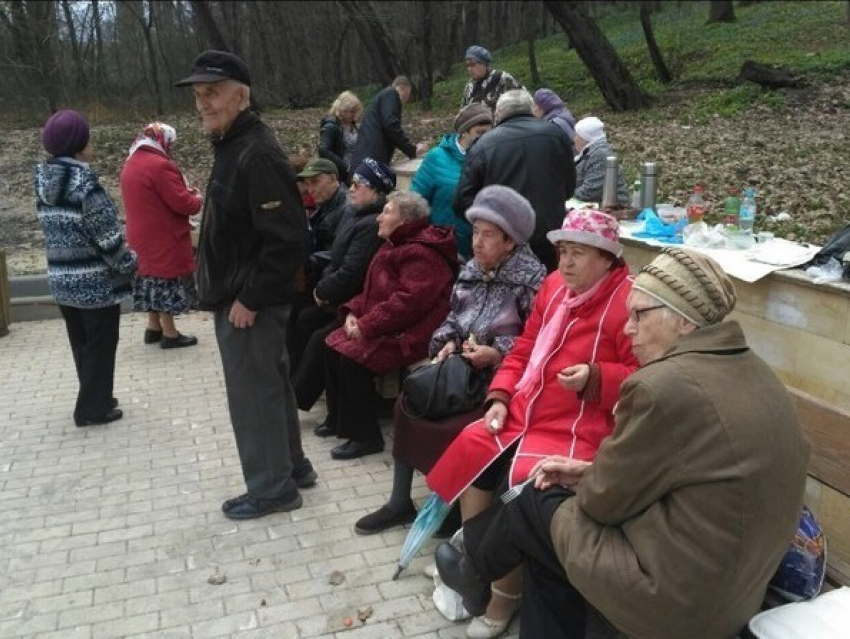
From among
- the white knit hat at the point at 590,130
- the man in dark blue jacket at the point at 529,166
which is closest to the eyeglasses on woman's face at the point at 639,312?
the man in dark blue jacket at the point at 529,166

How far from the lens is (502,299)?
369 centimetres

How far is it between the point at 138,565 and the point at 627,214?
10.8 feet

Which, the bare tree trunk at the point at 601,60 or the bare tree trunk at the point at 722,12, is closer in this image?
the bare tree trunk at the point at 601,60

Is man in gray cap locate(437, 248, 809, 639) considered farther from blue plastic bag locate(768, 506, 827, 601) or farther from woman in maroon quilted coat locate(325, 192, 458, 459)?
woman in maroon quilted coat locate(325, 192, 458, 459)

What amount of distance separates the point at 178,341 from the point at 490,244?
3.65 metres

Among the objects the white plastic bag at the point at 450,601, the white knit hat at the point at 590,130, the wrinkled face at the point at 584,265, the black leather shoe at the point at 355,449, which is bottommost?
the black leather shoe at the point at 355,449

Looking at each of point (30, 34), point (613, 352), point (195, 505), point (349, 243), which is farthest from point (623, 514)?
point (30, 34)

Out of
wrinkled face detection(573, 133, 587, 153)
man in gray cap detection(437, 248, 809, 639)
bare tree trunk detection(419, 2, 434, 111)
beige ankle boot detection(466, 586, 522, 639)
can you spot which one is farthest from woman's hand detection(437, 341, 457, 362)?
bare tree trunk detection(419, 2, 434, 111)

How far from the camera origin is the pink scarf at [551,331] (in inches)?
119

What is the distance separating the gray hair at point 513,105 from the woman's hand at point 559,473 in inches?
96.9

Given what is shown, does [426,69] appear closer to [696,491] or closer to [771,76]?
[771,76]

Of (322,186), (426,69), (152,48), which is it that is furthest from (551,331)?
(152,48)

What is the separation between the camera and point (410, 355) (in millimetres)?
4254

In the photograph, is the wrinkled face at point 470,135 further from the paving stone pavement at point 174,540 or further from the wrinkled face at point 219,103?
the wrinkled face at point 219,103
